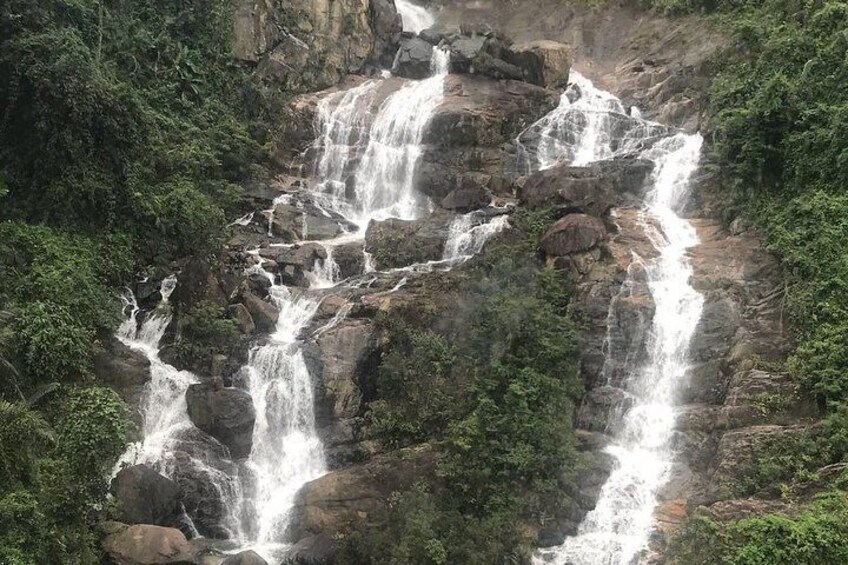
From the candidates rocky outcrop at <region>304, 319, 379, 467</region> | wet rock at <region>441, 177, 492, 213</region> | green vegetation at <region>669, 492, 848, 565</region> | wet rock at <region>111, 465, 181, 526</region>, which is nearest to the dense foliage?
wet rock at <region>111, 465, 181, 526</region>

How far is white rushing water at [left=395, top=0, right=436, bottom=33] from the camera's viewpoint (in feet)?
130

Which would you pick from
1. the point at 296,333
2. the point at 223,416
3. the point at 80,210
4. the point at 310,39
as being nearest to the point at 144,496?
the point at 223,416

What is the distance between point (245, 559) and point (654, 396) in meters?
10.7

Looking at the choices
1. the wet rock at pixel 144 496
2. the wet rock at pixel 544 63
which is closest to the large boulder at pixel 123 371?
the wet rock at pixel 144 496

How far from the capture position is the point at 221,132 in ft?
86.9

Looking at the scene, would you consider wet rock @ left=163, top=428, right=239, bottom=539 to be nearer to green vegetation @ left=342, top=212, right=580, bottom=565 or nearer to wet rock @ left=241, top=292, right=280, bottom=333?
green vegetation @ left=342, top=212, right=580, bottom=565

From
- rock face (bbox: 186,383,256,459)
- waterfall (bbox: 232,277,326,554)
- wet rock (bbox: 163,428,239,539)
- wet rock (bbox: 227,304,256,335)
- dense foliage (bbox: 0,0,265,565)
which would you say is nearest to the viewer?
dense foliage (bbox: 0,0,265,565)

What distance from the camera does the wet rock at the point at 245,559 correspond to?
1389cm

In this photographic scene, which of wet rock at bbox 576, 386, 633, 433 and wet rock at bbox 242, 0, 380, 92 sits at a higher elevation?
wet rock at bbox 242, 0, 380, 92

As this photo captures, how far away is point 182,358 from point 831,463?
15617 mm

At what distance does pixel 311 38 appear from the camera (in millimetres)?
32594

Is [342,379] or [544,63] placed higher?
[544,63]

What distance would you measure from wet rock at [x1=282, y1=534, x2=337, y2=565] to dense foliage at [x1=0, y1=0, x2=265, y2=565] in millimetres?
4012

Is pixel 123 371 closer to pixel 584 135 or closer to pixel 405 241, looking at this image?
pixel 405 241
